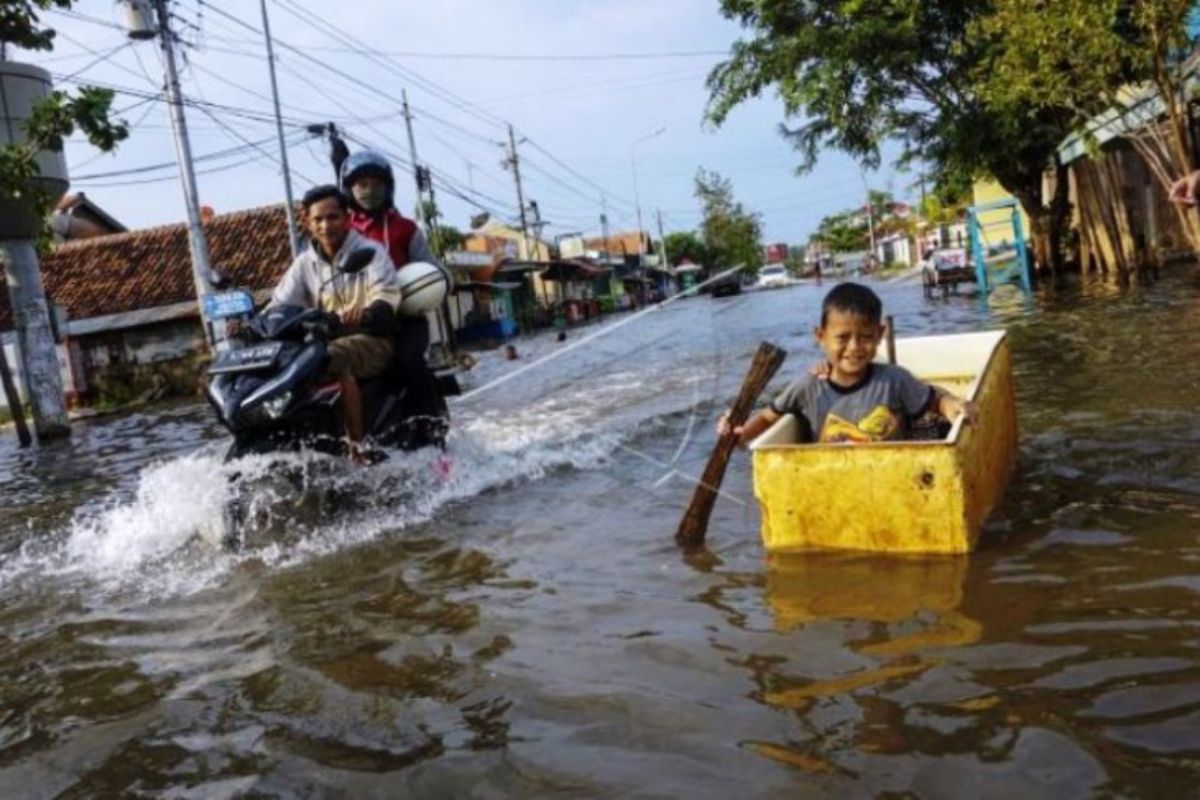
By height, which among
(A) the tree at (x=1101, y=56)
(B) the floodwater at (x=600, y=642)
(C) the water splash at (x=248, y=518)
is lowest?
(B) the floodwater at (x=600, y=642)

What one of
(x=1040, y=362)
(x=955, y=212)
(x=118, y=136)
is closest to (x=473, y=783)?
(x=1040, y=362)

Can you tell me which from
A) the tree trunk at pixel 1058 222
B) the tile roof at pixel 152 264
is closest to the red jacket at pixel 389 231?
the tree trunk at pixel 1058 222

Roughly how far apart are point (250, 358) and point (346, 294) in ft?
3.05

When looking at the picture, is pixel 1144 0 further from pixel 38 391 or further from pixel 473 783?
pixel 38 391

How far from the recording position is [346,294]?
599cm

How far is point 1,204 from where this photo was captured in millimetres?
16141

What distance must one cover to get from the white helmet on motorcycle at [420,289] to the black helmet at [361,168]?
0.64 metres

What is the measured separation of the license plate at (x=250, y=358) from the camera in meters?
5.17

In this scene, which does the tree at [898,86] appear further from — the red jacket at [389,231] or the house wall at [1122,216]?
the red jacket at [389,231]

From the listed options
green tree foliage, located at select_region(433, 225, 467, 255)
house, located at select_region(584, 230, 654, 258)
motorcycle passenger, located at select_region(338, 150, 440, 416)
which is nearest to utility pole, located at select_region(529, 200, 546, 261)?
green tree foliage, located at select_region(433, 225, 467, 255)

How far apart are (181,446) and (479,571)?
9084 millimetres

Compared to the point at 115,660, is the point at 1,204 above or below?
above

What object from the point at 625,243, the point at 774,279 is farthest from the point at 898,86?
the point at 625,243

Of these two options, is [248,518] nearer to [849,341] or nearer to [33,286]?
[849,341]
